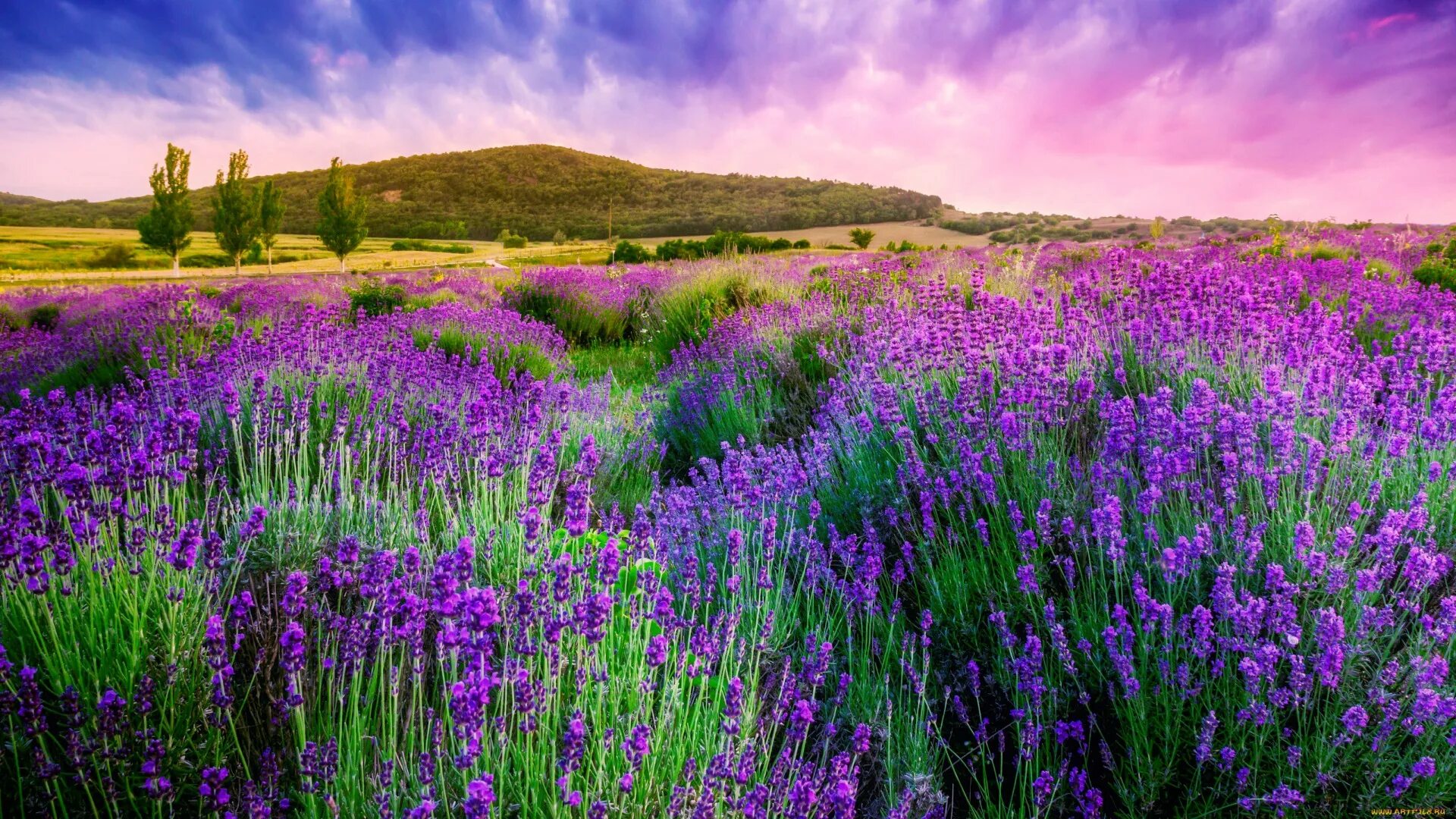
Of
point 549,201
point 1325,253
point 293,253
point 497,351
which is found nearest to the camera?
point 497,351

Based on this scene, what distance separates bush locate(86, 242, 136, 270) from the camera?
44688 millimetres

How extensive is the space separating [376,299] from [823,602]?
31.8ft

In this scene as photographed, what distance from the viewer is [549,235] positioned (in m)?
56.3

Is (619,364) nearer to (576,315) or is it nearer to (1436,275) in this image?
(576,315)

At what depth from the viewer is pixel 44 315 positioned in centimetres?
1180

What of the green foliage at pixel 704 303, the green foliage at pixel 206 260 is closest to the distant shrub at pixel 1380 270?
the green foliage at pixel 704 303

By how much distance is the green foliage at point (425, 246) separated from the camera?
4858 centimetres

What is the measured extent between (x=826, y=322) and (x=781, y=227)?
4350 centimetres

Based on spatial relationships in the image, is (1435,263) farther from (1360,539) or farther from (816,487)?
(816,487)

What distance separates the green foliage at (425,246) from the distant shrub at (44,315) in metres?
35.7

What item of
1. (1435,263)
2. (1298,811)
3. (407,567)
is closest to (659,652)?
(407,567)

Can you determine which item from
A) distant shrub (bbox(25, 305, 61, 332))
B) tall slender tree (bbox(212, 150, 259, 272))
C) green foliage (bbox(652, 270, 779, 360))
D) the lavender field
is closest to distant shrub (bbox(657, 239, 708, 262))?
green foliage (bbox(652, 270, 779, 360))

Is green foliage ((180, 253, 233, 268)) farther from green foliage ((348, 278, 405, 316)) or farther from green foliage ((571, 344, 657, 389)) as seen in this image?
green foliage ((571, 344, 657, 389))

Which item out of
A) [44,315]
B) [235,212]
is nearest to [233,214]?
[235,212]
